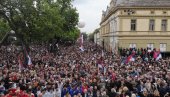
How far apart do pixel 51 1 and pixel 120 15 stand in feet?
41.9

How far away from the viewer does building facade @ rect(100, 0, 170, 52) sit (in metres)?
55.8

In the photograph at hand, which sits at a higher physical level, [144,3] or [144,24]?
[144,3]

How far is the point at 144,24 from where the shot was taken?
185 ft

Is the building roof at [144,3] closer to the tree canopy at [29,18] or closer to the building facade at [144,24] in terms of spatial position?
the building facade at [144,24]

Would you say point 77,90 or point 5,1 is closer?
point 77,90

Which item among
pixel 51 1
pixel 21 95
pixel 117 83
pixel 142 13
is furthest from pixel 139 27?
pixel 21 95

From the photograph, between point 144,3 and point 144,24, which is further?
point 144,24

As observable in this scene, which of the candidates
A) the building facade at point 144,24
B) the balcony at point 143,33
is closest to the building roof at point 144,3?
the building facade at point 144,24

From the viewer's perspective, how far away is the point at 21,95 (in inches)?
653

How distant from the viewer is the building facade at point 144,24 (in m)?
55.8

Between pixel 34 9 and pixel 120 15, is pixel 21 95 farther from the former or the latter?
pixel 120 15

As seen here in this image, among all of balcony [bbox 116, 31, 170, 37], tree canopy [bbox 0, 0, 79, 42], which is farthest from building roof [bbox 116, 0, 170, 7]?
tree canopy [bbox 0, 0, 79, 42]

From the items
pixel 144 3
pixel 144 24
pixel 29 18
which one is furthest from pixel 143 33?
pixel 29 18

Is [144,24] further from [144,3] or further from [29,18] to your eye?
[29,18]
